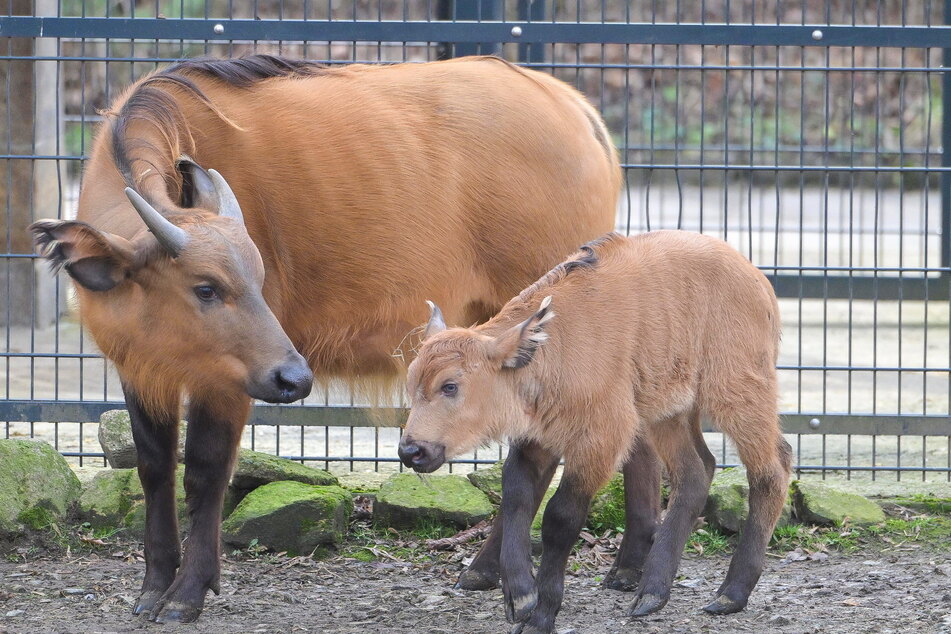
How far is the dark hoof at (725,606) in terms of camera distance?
184 inches

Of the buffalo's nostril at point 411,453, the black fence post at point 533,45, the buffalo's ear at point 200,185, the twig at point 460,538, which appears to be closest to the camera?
the buffalo's nostril at point 411,453

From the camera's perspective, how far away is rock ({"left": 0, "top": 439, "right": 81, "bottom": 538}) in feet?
18.3

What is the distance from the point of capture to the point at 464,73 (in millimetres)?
5547

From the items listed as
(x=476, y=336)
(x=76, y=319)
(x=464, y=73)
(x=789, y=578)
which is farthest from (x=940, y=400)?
(x=76, y=319)

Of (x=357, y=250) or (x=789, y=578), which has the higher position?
(x=357, y=250)

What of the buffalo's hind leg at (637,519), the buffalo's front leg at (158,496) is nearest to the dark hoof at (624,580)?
the buffalo's hind leg at (637,519)

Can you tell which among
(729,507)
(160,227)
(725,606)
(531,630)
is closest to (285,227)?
(160,227)

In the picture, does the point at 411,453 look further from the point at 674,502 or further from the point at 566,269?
the point at 674,502

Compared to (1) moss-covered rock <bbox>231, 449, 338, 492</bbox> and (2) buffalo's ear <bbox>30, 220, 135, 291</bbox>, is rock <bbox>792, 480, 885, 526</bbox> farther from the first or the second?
(2) buffalo's ear <bbox>30, 220, 135, 291</bbox>

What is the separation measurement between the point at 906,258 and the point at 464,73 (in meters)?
10.00

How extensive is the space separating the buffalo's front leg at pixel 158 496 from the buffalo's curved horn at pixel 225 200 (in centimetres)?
84

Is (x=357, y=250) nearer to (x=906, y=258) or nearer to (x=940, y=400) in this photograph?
(x=940, y=400)

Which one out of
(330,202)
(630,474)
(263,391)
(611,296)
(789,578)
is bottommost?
(789,578)

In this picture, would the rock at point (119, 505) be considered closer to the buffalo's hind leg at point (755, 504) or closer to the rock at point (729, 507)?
the rock at point (729, 507)
